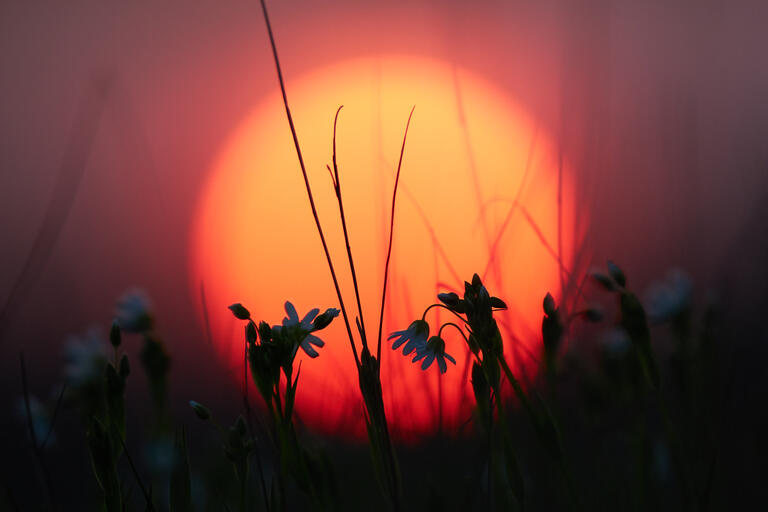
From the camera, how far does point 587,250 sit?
4.68 feet

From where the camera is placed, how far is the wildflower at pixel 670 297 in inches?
66.5

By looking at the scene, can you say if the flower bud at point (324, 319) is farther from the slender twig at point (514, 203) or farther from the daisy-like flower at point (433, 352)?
the slender twig at point (514, 203)

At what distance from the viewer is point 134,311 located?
6.39 feet

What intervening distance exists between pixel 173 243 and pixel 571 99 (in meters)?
1.18

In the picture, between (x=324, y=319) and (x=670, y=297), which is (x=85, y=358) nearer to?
(x=324, y=319)

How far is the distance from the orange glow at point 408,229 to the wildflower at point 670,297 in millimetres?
391

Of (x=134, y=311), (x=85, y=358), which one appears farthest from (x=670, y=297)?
(x=85, y=358)

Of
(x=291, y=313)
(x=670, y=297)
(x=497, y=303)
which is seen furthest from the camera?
(x=670, y=297)

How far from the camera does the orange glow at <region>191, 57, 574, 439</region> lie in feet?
4.87

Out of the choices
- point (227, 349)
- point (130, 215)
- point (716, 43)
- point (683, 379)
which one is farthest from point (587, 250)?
point (130, 215)

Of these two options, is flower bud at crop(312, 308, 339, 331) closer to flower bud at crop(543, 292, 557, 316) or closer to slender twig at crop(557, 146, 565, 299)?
flower bud at crop(543, 292, 557, 316)

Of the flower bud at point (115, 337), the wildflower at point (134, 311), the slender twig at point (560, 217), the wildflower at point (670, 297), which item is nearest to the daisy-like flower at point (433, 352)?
the slender twig at point (560, 217)

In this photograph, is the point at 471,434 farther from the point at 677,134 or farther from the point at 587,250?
the point at 677,134

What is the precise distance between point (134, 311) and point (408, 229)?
0.91 m
